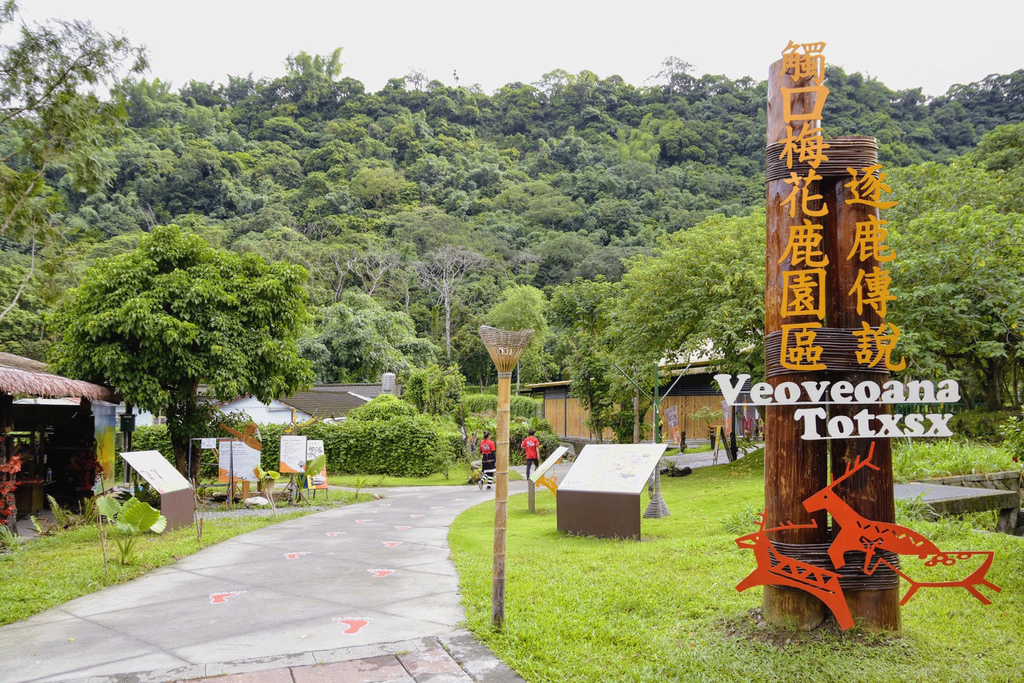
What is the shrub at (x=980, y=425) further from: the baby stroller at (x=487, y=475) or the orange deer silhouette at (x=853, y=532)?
the orange deer silhouette at (x=853, y=532)

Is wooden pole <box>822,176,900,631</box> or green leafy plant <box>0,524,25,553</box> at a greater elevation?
wooden pole <box>822,176,900,631</box>

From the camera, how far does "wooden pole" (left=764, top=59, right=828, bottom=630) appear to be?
5.06 m

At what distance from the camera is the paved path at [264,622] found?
5.04 m

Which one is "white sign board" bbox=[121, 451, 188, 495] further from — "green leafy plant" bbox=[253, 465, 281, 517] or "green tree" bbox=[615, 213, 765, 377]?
"green tree" bbox=[615, 213, 765, 377]

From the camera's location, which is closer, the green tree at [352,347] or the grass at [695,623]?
the grass at [695,623]

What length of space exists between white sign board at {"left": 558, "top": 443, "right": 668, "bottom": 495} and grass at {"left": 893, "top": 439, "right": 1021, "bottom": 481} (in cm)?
432

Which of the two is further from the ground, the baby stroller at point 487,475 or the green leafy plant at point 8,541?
the green leafy plant at point 8,541

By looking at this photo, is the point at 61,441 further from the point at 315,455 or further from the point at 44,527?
the point at 315,455

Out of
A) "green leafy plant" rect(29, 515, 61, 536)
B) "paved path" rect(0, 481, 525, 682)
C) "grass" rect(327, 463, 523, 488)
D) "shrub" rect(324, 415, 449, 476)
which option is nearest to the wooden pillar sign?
"paved path" rect(0, 481, 525, 682)

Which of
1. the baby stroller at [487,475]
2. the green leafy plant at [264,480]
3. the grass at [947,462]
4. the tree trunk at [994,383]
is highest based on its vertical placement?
the tree trunk at [994,383]

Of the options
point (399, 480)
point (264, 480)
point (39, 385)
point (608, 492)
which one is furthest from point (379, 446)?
point (608, 492)

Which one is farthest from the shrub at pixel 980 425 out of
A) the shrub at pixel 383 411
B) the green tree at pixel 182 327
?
the shrub at pixel 383 411

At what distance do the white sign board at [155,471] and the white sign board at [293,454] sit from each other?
3.78m

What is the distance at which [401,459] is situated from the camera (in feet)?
84.2
